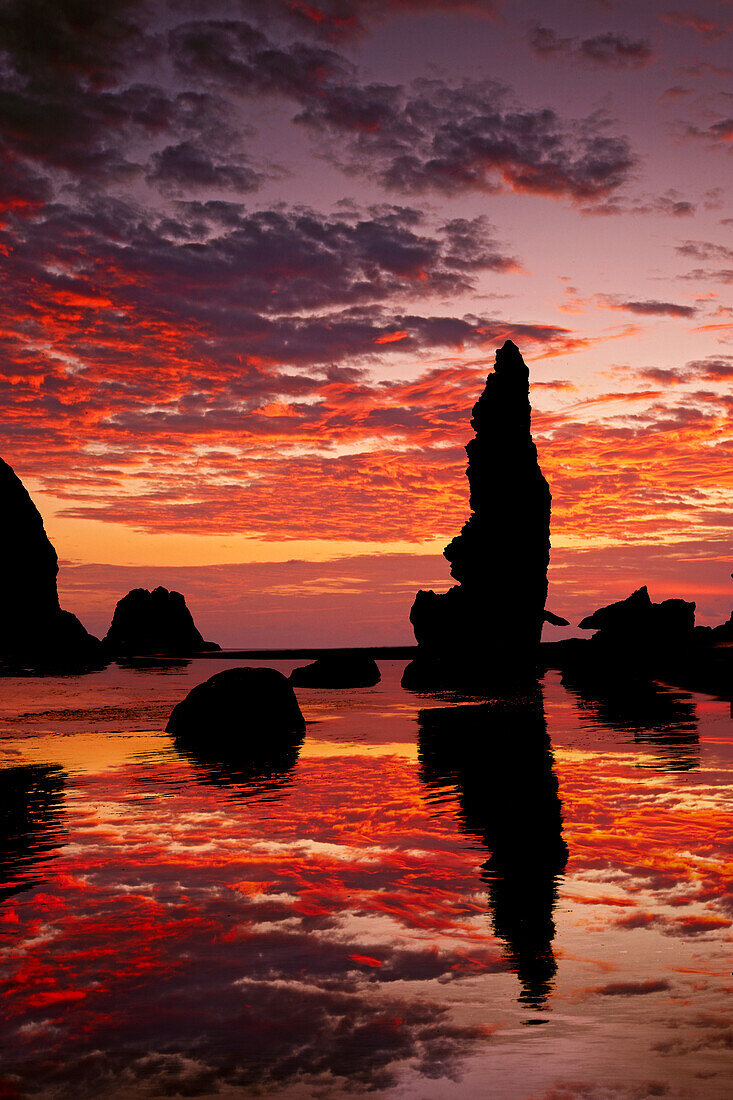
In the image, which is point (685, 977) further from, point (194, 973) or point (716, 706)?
point (716, 706)

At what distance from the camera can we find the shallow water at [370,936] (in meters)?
5.30

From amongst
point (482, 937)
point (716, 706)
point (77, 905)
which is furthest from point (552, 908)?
point (716, 706)

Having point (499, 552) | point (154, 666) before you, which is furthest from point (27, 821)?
point (154, 666)

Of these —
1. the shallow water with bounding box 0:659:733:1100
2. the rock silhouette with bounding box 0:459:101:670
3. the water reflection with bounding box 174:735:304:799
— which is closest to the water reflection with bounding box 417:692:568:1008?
the shallow water with bounding box 0:659:733:1100

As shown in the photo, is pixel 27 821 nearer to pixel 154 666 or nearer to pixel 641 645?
pixel 641 645

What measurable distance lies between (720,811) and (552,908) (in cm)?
621

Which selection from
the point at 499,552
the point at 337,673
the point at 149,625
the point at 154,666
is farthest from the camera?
the point at 149,625

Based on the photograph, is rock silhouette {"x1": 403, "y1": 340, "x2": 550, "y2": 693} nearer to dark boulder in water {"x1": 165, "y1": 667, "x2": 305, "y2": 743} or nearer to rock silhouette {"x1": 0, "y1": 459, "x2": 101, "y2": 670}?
dark boulder in water {"x1": 165, "y1": 667, "x2": 305, "y2": 743}

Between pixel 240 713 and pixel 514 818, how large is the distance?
1292cm

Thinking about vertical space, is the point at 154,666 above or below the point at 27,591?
below

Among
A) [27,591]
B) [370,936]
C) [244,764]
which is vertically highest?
[27,591]

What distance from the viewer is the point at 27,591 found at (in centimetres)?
12644

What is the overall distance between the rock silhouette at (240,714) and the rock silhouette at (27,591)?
105m

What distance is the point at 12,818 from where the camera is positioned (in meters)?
13.9
